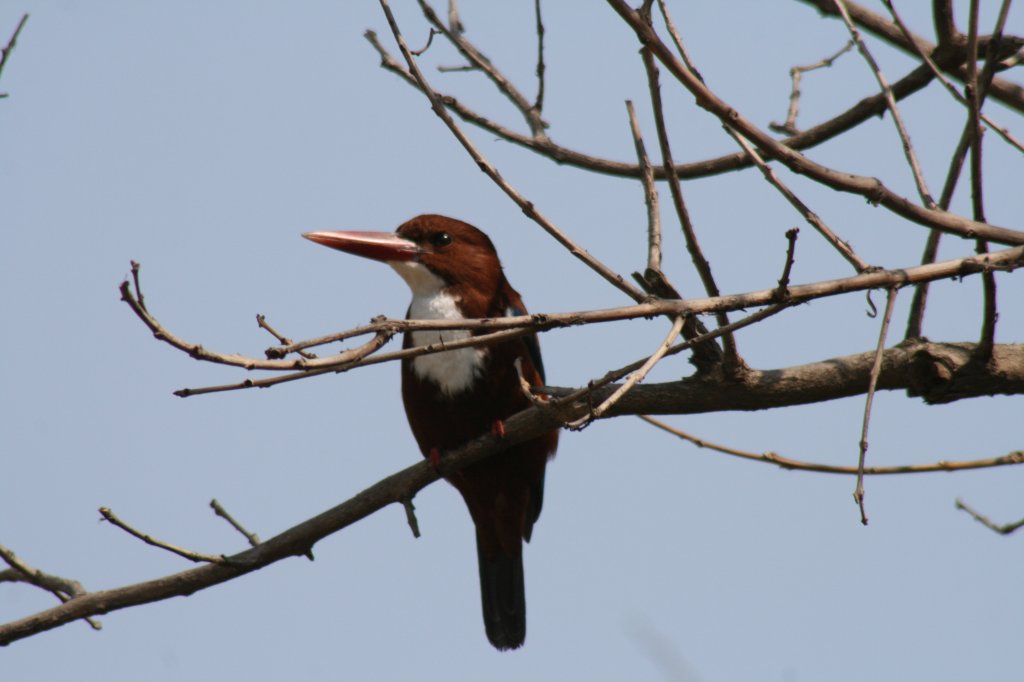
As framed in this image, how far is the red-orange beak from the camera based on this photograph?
13.9 feet

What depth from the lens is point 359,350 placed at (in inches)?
84.4

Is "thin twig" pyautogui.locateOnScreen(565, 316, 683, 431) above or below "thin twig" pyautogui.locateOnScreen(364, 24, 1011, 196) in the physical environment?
below

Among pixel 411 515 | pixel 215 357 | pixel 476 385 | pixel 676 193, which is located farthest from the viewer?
pixel 476 385

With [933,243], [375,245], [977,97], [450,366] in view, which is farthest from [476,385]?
[977,97]

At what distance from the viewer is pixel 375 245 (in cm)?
432

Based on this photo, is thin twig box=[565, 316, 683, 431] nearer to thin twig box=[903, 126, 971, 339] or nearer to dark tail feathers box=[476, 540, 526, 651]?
thin twig box=[903, 126, 971, 339]

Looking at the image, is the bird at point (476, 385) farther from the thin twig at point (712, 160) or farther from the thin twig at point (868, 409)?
the thin twig at point (868, 409)

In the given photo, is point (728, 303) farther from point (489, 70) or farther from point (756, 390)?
point (489, 70)

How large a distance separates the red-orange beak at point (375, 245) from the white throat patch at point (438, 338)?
1.8 inches

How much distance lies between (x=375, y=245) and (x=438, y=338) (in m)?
0.69

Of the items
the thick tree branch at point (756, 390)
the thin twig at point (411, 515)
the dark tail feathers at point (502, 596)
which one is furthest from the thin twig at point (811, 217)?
the dark tail feathers at point (502, 596)

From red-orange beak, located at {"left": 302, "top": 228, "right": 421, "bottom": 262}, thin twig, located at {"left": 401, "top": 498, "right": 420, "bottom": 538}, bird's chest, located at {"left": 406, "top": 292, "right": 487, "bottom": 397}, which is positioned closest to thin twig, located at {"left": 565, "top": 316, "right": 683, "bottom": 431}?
thin twig, located at {"left": 401, "top": 498, "right": 420, "bottom": 538}

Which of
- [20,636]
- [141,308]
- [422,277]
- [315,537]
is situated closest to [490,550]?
[422,277]

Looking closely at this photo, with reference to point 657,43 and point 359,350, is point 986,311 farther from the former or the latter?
point 359,350
